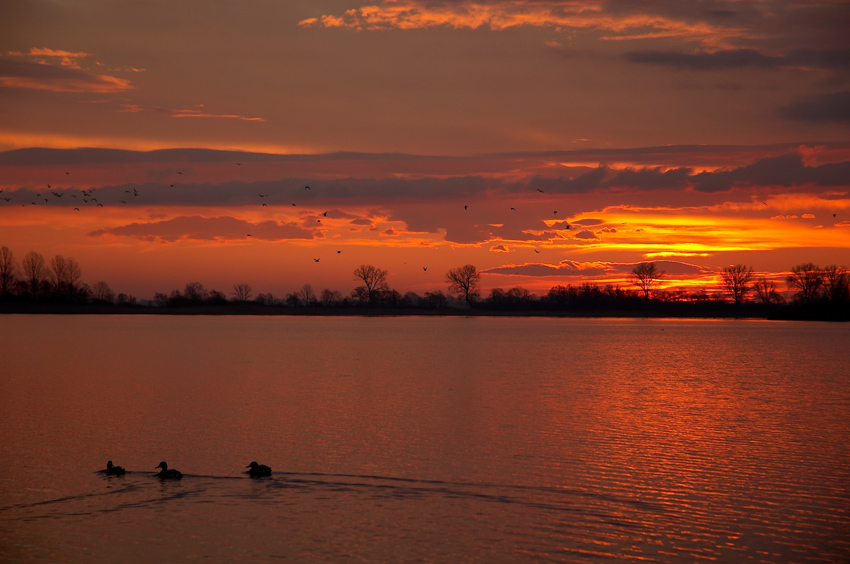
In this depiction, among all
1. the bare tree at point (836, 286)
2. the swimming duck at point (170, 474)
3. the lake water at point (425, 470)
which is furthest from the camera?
the bare tree at point (836, 286)

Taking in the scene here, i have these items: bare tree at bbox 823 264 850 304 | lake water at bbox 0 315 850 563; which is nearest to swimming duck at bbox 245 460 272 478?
lake water at bbox 0 315 850 563

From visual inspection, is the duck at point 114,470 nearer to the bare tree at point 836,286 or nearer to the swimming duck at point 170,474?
the swimming duck at point 170,474

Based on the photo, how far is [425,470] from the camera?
802 inches

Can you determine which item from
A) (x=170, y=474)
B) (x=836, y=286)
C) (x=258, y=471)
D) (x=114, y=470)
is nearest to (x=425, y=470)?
(x=258, y=471)

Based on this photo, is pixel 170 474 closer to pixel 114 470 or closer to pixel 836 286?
pixel 114 470

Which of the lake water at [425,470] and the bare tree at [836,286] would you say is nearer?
the lake water at [425,470]

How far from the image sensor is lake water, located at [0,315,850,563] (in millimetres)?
14422

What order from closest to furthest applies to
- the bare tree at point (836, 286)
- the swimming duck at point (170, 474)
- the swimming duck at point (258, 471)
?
the swimming duck at point (170, 474) < the swimming duck at point (258, 471) < the bare tree at point (836, 286)

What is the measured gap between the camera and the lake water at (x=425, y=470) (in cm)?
1442

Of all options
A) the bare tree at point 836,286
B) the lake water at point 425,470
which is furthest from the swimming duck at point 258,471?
the bare tree at point 836,286

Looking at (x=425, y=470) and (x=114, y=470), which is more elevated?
(x=114, y=470)

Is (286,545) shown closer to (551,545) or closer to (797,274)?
(551,545)

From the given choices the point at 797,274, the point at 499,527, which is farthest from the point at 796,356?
the point at 797,274

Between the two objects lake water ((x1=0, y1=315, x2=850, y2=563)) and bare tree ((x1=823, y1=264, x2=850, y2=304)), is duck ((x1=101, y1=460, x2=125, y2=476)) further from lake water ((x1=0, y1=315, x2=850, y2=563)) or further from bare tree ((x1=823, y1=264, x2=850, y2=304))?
bare tree ((x1=823, y1=264, x2=850, y2=304))
